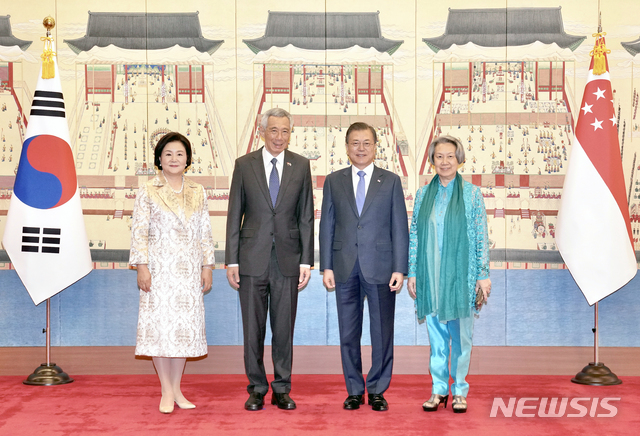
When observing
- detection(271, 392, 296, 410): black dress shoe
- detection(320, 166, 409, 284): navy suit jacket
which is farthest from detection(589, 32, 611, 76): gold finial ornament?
detection(271, 392, 296, 410): black dress shoe

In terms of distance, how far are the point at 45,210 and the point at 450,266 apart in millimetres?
2967

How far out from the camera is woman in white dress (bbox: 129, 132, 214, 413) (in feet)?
11.6

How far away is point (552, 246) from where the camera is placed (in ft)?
15.4

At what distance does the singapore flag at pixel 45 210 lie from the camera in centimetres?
A: 427

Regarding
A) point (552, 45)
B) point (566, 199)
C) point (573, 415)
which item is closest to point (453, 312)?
point (573, 415)

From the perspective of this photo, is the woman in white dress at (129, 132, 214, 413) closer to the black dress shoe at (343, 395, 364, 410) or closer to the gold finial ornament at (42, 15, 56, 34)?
the black dress shoe at (343, 395, 364, 410)

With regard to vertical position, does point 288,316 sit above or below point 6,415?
above

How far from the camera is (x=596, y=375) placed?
4344mm

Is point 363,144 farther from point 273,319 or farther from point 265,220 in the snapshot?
point 273,319

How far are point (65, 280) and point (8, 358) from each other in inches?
39.2

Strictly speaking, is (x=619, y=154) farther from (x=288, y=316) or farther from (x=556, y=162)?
(x=288, y=316)

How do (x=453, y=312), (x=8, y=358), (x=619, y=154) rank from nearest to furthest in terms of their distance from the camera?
(x=453, y=312), (x=619, y=154), (x=8, y=358)

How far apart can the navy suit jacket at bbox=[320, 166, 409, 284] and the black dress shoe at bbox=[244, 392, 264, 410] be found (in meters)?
0.88

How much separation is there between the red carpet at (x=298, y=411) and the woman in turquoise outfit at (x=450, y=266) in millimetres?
299
